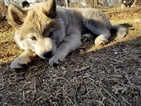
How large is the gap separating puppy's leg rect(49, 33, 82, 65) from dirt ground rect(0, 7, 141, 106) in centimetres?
7

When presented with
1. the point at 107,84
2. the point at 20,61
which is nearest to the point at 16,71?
the point at 20,61

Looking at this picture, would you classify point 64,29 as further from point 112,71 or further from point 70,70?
point 112,71

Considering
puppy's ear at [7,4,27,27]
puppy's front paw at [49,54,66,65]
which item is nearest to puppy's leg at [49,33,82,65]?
puppy's front paw at [49,54,66,65]

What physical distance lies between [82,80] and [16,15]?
1393 millimetres

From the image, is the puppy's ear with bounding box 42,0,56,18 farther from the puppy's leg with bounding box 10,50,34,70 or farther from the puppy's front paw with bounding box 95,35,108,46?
the puppy's front paw with bounding box 95,35,108,46

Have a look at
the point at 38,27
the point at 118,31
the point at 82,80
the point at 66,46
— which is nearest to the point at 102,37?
the point at 118,31

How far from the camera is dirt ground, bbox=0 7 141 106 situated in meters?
2.40

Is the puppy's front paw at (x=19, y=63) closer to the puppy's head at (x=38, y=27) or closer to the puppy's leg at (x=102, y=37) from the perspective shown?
the puppy's head at (x=38, y=27)

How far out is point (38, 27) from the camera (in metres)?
3.24

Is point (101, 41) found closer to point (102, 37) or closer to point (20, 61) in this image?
point (102, 37)

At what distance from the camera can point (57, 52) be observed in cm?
325

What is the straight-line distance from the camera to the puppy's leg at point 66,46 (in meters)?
3.12

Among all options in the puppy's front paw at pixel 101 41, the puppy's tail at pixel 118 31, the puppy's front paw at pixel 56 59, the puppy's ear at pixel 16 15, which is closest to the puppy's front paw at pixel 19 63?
the puppy's front paw at pixel 56 59

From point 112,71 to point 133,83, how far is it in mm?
321
